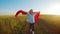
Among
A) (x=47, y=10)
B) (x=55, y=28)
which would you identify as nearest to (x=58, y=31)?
(x=55, y=28)

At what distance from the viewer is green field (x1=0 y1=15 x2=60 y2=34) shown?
12.3ft

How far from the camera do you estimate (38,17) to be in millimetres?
3758

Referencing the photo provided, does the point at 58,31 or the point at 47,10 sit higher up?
the point at 47,10

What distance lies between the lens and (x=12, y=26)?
12.4 ft

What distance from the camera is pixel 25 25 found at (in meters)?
3.77

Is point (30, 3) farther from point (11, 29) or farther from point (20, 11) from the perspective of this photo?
point (11, 29)

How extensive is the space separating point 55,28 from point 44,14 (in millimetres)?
228

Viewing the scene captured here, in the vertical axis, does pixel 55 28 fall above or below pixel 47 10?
below

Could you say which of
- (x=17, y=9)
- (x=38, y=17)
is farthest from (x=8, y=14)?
(x=38, y=17)

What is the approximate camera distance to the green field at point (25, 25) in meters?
3.76

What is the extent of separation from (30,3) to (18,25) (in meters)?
0.32

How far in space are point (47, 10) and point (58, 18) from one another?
6.9 inches

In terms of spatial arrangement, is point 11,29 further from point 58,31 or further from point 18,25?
point 58,31

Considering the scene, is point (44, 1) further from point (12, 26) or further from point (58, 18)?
point (12, 26)
